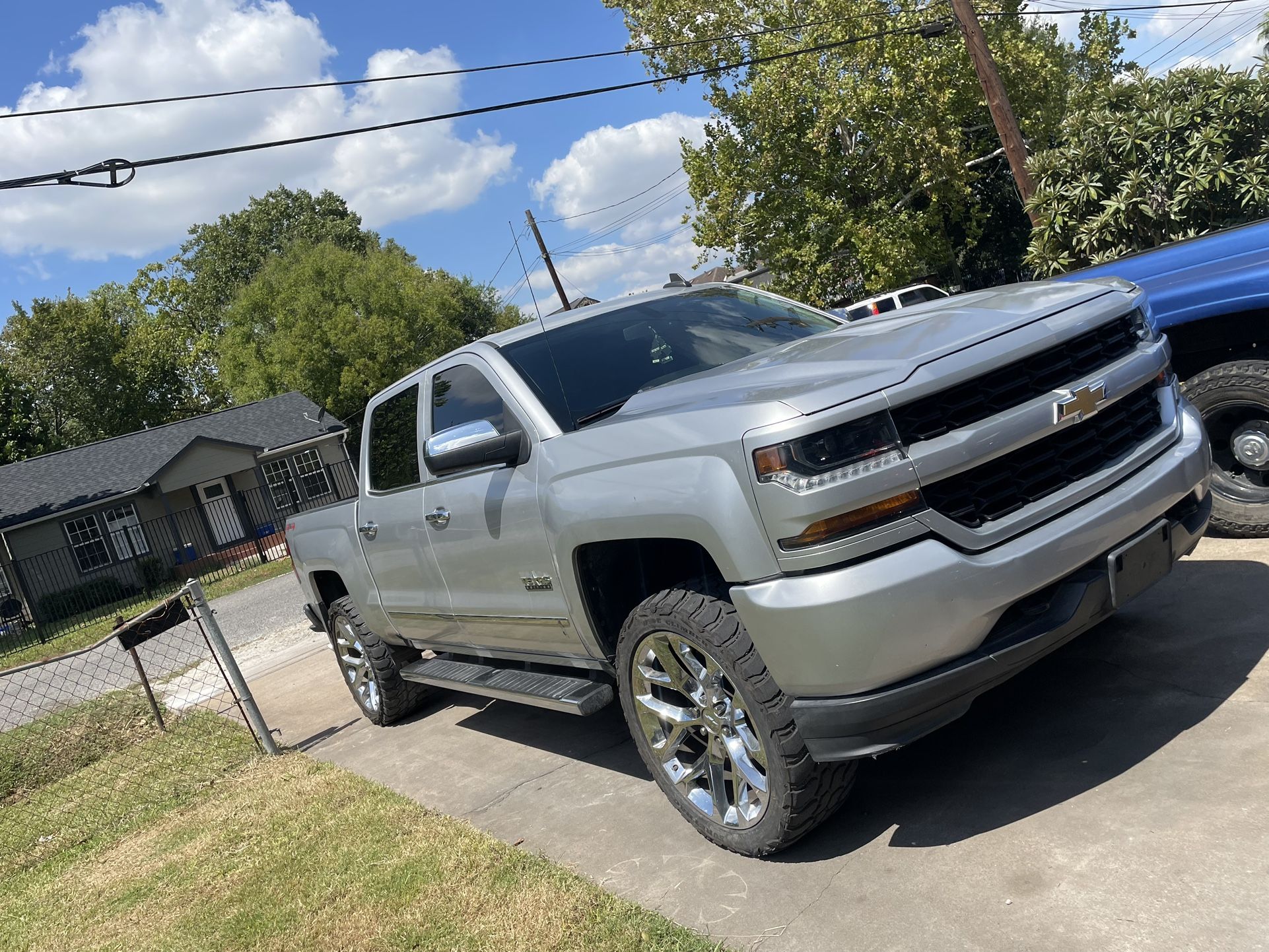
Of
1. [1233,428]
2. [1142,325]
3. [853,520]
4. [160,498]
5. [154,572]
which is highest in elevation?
[160,498]

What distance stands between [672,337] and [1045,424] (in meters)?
1.83

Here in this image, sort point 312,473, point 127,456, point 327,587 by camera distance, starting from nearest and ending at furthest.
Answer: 1. point 327,587
2. point 127,456
3. point 312,473

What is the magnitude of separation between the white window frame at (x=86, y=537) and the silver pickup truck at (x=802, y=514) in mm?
31002

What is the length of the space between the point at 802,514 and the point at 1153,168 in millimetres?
9409

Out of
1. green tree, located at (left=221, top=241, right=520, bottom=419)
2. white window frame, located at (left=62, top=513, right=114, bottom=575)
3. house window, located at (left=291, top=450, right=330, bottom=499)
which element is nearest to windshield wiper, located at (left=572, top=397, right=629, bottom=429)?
white window frame, located at (left=62, top=513, right=114, bottom=575)

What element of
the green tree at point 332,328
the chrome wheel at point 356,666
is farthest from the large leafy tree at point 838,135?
the chrome wheel at point 356,666

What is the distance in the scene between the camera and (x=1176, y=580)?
16.3 ft

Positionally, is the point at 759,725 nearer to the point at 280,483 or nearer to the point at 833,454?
the point at 833,454

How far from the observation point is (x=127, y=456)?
3412cm

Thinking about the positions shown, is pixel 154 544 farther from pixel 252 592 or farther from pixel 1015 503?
pixel 1015 503

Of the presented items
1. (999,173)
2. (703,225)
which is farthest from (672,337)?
(999,173)

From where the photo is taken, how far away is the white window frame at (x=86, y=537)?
31.2 meters

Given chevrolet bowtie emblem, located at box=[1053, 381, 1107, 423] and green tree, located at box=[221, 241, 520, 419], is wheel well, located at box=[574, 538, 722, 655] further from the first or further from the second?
green tree, located at box=[221, 241, 520, 419]

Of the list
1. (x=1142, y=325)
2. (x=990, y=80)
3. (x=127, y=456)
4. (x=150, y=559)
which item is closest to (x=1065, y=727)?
(x=1142, y=325)
